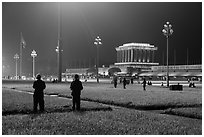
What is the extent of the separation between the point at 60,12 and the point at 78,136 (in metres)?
50.3

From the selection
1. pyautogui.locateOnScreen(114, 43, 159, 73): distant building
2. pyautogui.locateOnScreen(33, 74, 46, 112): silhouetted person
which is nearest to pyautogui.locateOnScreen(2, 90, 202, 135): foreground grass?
pyautogui.locateOnScreen(33, 74, 46, 112): silhouetted person

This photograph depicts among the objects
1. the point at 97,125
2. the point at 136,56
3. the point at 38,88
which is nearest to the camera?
the point at 97,125

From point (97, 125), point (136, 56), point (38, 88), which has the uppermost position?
point (136, 56)

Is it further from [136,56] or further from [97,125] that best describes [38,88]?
[136,56]

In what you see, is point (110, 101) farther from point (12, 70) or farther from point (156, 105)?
point (12, 70)

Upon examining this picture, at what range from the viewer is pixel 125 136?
33.9ft

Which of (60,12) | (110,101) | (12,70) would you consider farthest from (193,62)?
(110,101)

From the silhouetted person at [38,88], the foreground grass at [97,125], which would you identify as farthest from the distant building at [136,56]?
the foreground grass at [97,125]

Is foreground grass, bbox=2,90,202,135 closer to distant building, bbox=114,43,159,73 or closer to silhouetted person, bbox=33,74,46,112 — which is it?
silhouetted person, bbox=33,74,46,112

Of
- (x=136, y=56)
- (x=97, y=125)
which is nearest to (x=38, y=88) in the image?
(x=97, y=125)

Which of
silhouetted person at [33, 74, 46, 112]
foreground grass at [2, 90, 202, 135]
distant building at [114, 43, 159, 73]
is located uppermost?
distant building at [114, 43, 159, 73]

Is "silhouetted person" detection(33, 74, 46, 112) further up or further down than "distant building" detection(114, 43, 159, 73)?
further down

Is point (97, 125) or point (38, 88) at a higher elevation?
point (38, 88)

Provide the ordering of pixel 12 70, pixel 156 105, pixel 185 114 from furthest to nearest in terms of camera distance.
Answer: pixel 12 70, pixel 156 105, pixel 185 114
